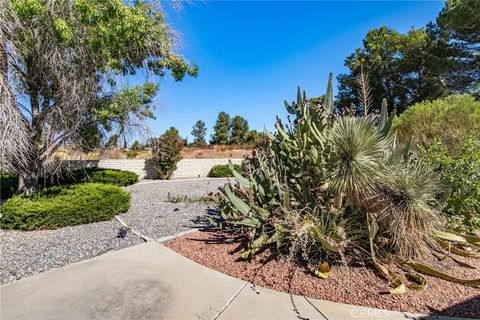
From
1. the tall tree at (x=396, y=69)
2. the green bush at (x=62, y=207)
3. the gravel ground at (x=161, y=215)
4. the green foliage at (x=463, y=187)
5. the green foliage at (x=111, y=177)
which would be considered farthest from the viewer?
the tall tree at (x=396, y=69)

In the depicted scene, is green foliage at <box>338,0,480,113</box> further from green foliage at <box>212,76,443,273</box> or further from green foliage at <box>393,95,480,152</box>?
green foliage at <box>212,76,443,273</box>

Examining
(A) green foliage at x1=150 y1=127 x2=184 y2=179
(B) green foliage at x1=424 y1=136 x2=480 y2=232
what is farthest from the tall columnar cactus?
(A) green foliage at x1=150 y1=127 x2=184 y2=179

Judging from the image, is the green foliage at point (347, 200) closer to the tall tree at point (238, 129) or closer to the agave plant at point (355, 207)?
the agave plant at point (355, 207)

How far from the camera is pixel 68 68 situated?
19.0 ft

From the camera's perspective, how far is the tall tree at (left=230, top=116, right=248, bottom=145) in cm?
4128

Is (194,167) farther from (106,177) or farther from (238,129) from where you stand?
(238,129)

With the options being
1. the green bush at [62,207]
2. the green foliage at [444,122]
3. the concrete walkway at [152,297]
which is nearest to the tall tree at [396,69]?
the green foliage at [444,122]

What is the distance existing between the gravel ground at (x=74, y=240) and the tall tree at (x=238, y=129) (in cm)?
3473

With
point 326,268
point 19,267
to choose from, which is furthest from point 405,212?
point 19,267

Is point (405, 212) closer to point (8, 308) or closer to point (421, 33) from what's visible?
point (8, 308)

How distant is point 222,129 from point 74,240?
126 feet

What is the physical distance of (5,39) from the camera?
5.02 m

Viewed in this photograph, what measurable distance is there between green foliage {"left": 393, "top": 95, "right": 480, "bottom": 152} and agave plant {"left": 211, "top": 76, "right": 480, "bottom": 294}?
9.57ft

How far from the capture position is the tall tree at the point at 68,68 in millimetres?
4996
